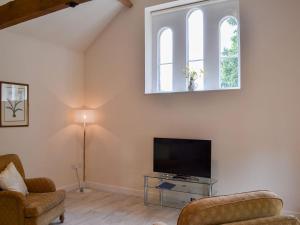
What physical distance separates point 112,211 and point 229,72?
110 inches

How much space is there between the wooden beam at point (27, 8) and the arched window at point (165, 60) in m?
2.09

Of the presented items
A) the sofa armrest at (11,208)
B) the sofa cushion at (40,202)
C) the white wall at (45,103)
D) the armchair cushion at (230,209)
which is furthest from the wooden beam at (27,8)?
the armchair cushion at (230,209)

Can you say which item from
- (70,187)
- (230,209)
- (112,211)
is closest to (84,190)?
(70,187)

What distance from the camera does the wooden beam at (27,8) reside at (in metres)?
3.01

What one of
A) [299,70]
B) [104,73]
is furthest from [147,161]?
[299,70]

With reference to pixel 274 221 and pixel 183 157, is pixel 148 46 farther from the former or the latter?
pixel 274 221

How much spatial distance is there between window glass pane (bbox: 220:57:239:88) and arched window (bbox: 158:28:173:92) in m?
0.91

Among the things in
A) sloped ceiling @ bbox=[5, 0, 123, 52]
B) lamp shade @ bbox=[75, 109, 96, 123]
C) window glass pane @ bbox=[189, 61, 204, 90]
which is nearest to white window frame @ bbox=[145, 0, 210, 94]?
sloped ceiling @ bbox=[5, 0, 123, 52]

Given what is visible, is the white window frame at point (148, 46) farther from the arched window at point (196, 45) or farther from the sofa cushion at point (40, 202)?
the sofa cushion at point (40, 202)

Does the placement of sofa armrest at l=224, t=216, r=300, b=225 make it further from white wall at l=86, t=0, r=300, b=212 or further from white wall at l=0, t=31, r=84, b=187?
white wall at l=0, t=31, r=84, b=187

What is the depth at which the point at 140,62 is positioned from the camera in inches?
190

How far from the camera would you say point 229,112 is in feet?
13.2

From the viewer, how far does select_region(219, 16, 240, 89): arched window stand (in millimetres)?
4191

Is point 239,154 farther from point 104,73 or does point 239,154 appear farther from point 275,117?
point 104,73
